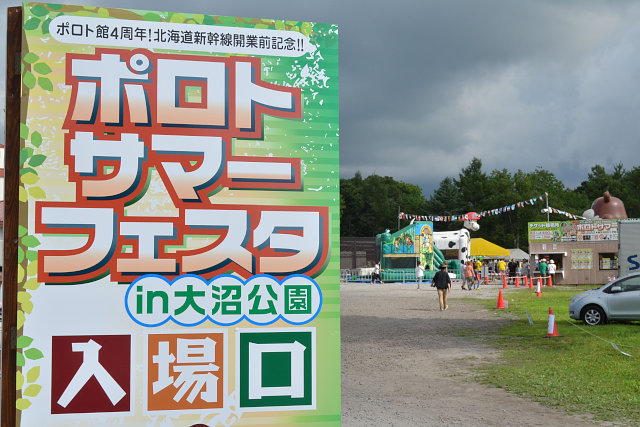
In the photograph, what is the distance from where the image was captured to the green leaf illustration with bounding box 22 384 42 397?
3.43 m

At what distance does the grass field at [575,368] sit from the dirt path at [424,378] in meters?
0.47

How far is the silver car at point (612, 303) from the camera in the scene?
63.7ft

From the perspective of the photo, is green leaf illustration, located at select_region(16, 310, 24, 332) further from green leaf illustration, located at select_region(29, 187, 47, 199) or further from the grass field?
the grass field

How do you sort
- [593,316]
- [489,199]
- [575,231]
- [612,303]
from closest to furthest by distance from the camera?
[612,303] → [593,316] → [575,231] → [489,199]

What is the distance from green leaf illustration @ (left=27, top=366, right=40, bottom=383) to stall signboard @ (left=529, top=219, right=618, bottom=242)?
46089 mm

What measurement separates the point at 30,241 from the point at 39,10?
3.83ft

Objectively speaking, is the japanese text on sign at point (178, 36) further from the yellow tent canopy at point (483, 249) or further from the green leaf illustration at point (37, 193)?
the yellow tent canopy at point (483, 249)

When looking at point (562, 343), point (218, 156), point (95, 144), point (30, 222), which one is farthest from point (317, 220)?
point (562, 343)

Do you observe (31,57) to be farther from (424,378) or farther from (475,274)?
(475,274)

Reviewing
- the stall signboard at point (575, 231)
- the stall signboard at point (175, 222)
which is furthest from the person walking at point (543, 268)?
the stall signboard at point (175, 222)

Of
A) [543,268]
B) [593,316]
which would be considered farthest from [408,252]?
[593,316]

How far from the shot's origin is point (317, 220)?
3.61 meters

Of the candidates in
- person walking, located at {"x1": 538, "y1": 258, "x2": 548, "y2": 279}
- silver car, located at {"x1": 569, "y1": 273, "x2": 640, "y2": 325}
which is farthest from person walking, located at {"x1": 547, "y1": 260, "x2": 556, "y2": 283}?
silver car, located at {"x1": 569, "y1": 273, "x2": 640, "y2": 325}

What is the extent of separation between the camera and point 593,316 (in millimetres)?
19750
